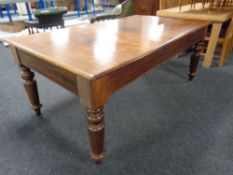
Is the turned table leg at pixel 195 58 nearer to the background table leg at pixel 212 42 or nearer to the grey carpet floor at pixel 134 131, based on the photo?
the grey carpet floor at pixel 134 131

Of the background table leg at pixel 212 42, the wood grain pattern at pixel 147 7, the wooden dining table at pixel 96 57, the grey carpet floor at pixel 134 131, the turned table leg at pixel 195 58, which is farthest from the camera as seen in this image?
the wood grain pattern at pixel 147 7

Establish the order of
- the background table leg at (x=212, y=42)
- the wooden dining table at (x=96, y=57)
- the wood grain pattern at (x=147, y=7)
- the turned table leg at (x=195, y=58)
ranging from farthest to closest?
the wood grain pattern at (x=147, y=7) → the background table leg at (x=212, y=42) → the turned table leg at (x=195, y=58) → the wooden dining table at (x=96, y=57)

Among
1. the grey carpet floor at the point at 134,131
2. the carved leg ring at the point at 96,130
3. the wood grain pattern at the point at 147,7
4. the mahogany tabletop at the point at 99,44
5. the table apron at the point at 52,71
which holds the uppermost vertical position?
the wood grain pattern at the point at 147,7

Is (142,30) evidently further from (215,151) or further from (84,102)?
(215,151)

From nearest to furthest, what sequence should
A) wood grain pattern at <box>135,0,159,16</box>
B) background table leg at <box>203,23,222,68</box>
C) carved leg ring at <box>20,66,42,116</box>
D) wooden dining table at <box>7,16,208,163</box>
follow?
wooden dining table at <box>7,16,208,163</box> → carved leg ring at <box>20,66,42,116</box> → background table leg at <box>203,23,222,68</box> → wood grain pattern at <box>135,0,159,16</box>

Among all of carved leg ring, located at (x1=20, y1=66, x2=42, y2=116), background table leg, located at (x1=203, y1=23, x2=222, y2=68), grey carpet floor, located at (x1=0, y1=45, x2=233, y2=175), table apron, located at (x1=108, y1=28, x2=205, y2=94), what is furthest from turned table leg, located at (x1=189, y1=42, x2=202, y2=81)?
carved leg ring, located at (x1=20, y1=66, x2=42, y2=116)

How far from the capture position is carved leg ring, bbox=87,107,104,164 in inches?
31.9

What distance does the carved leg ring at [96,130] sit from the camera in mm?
810

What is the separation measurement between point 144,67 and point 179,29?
55 cm

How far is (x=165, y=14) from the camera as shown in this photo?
1966 millimetres

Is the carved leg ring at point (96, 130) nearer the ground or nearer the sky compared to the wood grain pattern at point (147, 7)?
nearer the ground

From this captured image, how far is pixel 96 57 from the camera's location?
806 millimetres

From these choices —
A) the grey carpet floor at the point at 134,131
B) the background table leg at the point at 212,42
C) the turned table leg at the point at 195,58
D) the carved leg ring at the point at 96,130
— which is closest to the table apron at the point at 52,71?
the carved leg ring at the point at 96,130

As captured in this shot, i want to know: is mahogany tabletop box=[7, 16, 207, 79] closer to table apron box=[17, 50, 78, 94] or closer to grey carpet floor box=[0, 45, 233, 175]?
table apron box=[17, 50, 78, 94]
